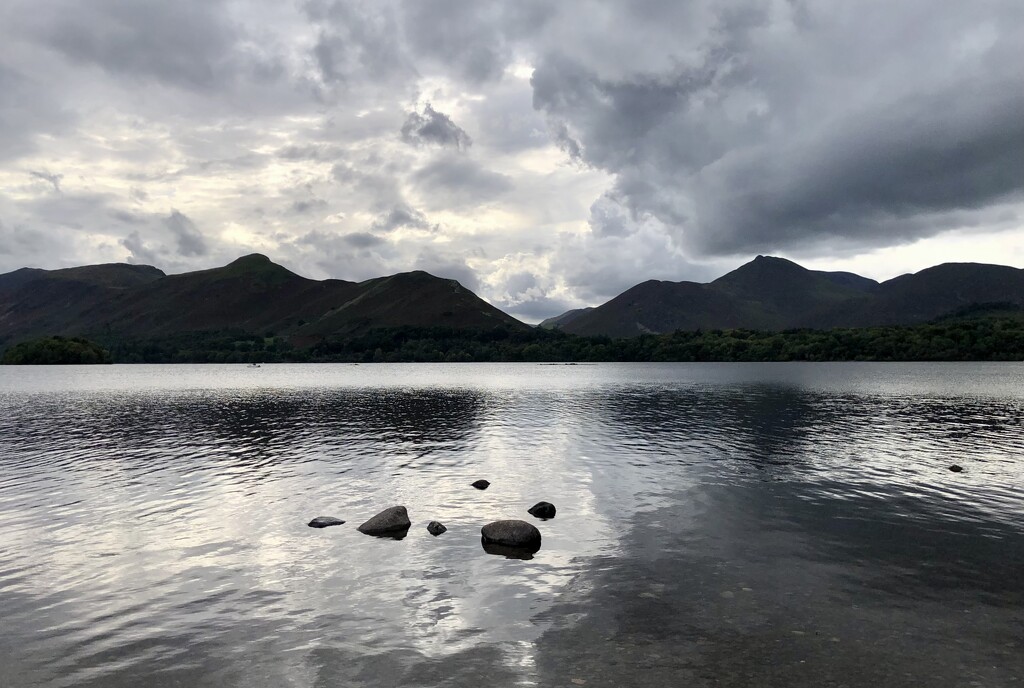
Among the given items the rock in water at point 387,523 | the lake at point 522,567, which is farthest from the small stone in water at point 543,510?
the rock in water at point 387,523

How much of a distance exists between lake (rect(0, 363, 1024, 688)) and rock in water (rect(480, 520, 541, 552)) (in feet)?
2.54

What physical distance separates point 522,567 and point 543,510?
939 cm

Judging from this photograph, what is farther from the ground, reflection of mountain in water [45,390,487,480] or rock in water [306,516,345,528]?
reflection of mountain in water [45,390,487,480]

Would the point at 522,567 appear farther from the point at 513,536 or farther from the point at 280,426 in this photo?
the point at 280,426

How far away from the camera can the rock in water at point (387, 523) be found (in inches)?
1303


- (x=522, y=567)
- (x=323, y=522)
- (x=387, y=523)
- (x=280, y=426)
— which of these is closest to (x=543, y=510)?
(x=522, y=567)

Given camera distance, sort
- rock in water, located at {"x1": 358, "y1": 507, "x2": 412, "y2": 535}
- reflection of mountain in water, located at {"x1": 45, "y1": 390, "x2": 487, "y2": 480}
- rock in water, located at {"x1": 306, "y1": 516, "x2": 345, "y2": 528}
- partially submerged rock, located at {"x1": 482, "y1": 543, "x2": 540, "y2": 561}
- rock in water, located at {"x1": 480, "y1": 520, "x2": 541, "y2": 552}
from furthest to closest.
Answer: reflection of mountain in water, located at {"x1": 45, "y1": 390, "x2": 487, "y2": 480}
rock in water, located at {"x1": 306, "y1": 516, "x2": 345, "y2": 528}
rock in water, located at {"x1": 358, "y1": 507, "x2": 412, "y2": 535}
rock in water, located at {"x1": 480, "y1": 520, "x2": 541, "y2": 552}
partially submerged rock, located at {"x1": 482, "y1": 543, "x2": 540, "y2": 561}

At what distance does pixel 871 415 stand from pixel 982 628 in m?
79.5

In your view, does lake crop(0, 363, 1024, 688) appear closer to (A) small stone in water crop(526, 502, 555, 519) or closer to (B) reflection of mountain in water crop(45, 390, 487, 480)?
(A) small stone in water crop(526, 502, 555, 519)

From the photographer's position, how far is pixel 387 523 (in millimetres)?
33406

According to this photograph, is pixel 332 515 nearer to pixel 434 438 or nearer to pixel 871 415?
pixel 434 438

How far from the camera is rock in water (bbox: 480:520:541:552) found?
100 ft

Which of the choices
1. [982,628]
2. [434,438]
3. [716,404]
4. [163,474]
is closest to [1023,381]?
[716,404]

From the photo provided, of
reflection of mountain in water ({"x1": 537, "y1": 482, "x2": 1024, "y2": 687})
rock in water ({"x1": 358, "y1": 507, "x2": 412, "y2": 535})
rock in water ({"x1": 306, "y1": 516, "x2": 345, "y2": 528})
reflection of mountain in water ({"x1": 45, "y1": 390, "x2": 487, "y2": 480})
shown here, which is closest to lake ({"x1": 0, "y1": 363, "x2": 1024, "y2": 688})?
reflection of mountain in water ({"x1": 537, "y1": 482, "x2": 1024, "y2": 687})
